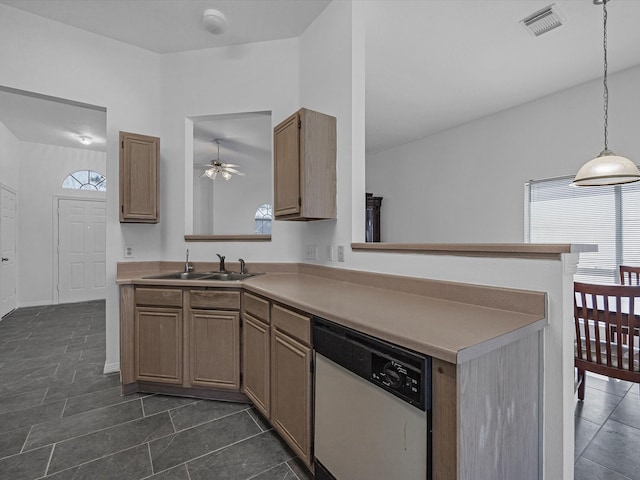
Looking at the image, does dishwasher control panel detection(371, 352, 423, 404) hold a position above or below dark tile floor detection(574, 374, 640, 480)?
above

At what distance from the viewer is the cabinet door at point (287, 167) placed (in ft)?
7.54

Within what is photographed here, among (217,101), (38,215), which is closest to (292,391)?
(217,101)

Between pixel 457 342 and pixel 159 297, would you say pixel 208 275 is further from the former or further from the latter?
pixel 457 342

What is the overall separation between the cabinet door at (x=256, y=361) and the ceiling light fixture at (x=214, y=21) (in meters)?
2.40

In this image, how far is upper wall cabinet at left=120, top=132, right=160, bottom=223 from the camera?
277 centimetres

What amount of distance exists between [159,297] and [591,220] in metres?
4.58

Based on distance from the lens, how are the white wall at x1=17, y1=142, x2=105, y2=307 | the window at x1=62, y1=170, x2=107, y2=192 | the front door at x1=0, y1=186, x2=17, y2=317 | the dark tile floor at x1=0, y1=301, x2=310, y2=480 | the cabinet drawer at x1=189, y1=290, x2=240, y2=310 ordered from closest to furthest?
the dark tile floor at x1=0, y1=301, x2=310, y2=480 < the cabinet drawer at x1=189, y1=290, x2=240, y2=310 < the front door at x1=0, y1=186, x2=17, y2=317 < the white wall at x1=17, y1=142, x2=105, y2=307 < the window at x1=62, y1=170, x2=107, y2=192

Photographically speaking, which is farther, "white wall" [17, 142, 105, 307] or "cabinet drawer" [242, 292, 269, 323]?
"white wall" [17, 142, 105, 307]

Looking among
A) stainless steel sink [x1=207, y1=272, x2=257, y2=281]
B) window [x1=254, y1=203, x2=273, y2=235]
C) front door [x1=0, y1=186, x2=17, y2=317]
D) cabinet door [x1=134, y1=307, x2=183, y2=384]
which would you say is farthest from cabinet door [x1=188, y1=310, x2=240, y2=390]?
window [x1=254, y1=203, x2=273, y2=235]

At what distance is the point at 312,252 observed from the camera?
2.70 meters

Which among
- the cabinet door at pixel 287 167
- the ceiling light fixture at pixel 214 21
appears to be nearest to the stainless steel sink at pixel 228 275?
the cabinet door at pixel 287 167

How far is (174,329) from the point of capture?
7.76 ft

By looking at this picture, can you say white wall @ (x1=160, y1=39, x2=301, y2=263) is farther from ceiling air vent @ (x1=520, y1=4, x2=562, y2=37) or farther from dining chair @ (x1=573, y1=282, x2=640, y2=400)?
dining chair @ (x1=573, y1=282, x2=640, y2=400)

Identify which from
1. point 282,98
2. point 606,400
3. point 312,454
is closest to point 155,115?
point 282,98
